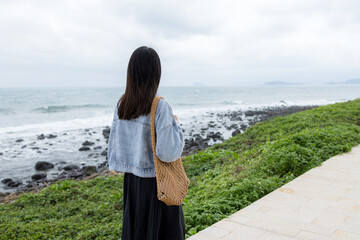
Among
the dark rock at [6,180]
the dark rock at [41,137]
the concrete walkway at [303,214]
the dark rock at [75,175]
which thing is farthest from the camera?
the dark rock at [41,137]

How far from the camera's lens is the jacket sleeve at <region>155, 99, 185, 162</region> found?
6.55 feet

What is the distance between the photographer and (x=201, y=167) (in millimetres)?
7445

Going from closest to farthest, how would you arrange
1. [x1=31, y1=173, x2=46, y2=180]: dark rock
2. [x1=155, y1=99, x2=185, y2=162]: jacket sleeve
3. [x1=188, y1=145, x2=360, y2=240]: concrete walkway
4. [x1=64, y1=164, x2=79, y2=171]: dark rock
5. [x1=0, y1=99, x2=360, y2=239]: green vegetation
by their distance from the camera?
[x1=155, y1=99, x2=185, y2=162]: jacket sleeve, [x1=188, y1=145, x2=360, y2=240]: concrete walkway, [x1=0, y1=99, x2=360, y2=239]: green vegetation, [x1=31, y1=173, x2=46, y2=180]: dark rock, [x1=64, y1=164, x2=79, y2=171]: dark rock

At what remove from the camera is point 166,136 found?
6.55ft

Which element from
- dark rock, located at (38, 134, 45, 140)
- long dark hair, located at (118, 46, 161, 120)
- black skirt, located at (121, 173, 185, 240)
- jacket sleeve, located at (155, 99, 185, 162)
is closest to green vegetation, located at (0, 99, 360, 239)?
black skirt, located at (121, 173, 185, 240)

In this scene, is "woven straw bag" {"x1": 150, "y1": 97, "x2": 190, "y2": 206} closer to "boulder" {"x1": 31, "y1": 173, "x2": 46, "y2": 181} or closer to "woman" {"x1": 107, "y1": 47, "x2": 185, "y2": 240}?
"woman" {"x1": 107, "y1": 47, "x2": 185, "y2": 240}

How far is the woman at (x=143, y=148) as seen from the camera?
2039 mm

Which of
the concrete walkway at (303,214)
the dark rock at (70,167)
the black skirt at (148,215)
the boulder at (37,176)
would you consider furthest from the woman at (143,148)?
the dark rock at (70,167)

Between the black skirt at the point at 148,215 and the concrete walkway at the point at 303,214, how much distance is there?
3.41 feet

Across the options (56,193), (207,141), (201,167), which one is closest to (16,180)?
(56,193)

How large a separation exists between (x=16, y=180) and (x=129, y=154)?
901 cm

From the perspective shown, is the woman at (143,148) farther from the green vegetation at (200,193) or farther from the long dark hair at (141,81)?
the green vegetation at (200,193)

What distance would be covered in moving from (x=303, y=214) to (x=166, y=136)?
250cm

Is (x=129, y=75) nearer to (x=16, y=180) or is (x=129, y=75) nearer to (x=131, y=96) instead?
(x=131, y=96)
